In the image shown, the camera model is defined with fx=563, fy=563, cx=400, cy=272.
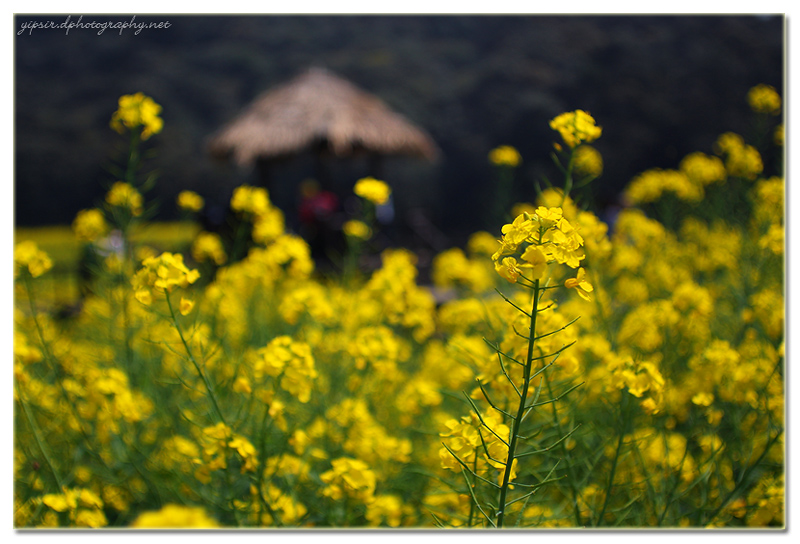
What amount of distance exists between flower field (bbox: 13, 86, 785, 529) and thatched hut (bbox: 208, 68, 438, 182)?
342cm

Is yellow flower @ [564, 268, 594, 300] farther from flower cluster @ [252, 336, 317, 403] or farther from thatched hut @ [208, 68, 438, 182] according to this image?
thatched hut @ [208, 68, 438, 182]

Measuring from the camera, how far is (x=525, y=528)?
3.51 feet

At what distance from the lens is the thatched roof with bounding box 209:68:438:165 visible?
541 cm

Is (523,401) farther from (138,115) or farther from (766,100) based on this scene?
(766,100)

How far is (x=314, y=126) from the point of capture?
5430 millimetres

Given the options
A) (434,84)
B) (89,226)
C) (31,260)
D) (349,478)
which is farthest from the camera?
(434,84)

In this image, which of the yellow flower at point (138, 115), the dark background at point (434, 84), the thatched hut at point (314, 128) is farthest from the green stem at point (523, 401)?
the thatched hut at point (314, 128)

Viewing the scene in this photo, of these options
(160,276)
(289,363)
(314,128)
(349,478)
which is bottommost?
(349,478)

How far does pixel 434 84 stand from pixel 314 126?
235cm

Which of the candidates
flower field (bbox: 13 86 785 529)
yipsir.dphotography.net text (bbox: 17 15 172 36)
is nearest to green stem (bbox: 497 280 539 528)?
flower field (bbox: 13 86 785 529)

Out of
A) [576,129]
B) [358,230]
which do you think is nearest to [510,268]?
[576,129]

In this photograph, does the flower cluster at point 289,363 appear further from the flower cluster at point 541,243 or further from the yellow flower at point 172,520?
the flower cluster at point 541,243
